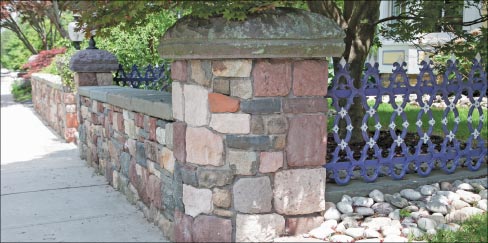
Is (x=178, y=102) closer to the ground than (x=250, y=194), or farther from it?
farther from it

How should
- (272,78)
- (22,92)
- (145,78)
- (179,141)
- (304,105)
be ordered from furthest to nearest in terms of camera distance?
(22,92) < (145,78) < (179,141) < (304,105) < (272,78)

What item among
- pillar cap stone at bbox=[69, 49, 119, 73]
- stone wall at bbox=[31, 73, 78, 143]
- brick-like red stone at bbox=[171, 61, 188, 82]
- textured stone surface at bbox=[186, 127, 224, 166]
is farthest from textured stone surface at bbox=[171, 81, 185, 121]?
stone wall at bbox=[31, 73, 78, 143]

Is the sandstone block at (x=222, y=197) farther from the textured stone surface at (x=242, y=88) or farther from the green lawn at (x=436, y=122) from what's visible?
the green lawn at (x=436, y=122)

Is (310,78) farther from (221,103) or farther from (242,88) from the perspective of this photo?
(221,103)

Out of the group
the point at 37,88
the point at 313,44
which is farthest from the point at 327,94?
the point at 37,88

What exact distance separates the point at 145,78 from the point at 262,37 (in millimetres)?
4357

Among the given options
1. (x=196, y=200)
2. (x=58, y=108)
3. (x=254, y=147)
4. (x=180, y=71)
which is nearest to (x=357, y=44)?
(x=180, y=71)

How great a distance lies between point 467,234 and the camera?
3537 mm

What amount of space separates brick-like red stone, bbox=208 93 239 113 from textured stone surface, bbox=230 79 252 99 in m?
0.05

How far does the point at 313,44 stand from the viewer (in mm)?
3396

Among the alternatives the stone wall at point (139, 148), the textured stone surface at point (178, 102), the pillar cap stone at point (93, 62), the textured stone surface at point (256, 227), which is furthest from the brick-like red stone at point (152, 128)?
the pillar cap stone at point (93, 62)

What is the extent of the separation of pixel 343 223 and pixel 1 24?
21416 mm

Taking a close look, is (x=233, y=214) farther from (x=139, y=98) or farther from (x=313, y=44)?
(x=139, y=98)

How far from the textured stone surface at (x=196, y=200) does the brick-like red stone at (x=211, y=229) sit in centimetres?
5
